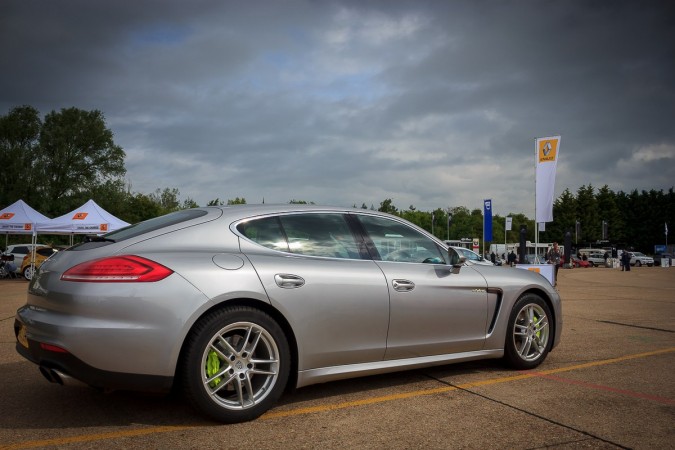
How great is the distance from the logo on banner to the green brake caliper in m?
15.2

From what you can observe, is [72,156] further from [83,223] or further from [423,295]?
[423,295]

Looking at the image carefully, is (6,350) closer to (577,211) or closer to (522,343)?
(522,343)

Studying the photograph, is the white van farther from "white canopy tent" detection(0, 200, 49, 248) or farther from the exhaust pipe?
the exhaust pipe

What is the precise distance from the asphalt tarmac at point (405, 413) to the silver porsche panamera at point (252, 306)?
0.22m

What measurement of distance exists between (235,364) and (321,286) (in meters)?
0.79

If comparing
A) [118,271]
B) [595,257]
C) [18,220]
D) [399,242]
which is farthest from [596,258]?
[118,271]

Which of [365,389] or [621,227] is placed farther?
[621,227]

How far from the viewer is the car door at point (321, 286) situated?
367 cm

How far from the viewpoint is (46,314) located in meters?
3.33

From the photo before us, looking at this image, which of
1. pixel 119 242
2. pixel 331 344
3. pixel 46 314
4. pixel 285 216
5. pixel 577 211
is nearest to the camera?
pixel 46 314

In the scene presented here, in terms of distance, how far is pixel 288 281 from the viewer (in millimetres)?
3668

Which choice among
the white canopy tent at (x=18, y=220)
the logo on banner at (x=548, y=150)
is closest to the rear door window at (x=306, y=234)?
the logo on banner at (x=548, y=150)

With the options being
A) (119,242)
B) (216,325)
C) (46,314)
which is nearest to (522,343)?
(216,325)

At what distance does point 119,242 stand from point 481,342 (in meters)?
3.07
